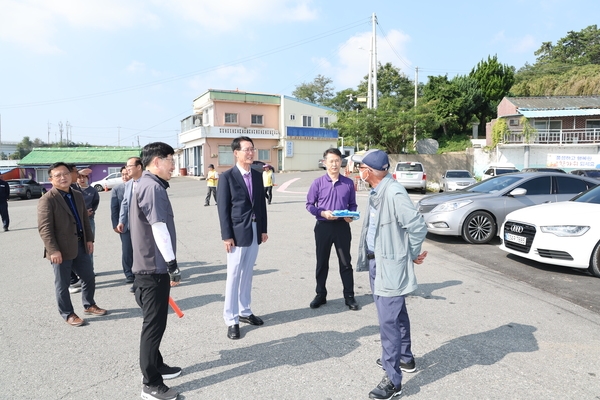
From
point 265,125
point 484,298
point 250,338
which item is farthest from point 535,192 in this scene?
point 265,125

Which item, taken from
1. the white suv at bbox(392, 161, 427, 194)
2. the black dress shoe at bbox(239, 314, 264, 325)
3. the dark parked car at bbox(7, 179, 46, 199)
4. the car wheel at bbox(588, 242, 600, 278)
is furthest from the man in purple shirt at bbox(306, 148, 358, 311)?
the dark parked car at bbox(7, 179, 46, 199)

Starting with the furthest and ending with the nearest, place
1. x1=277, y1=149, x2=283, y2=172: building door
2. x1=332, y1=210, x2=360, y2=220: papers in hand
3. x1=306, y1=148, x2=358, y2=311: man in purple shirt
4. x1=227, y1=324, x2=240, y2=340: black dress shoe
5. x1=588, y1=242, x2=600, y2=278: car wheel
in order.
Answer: x1=277, y1=149, x2=283, y2=172: building door
x1=588, y1=242, x2=600, y2=278: car wheel
x1=306, y1=148, x2=358, y2=311: man in purple shirt
x1=332, y1=210, x2=360, y2=220: papers in hand
x1=227, y1=324, x2=240, y2=340: black dress shoe

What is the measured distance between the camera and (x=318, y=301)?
16.0 ft

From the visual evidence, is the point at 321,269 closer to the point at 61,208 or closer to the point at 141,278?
the point at 141,278

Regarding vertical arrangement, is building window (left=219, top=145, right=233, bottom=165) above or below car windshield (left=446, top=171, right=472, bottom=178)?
above

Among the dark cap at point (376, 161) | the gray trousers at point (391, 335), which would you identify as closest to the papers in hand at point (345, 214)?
the dark cap at point (376, 161)

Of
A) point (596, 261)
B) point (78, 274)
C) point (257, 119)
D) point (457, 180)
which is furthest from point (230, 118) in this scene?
point (596, 261)

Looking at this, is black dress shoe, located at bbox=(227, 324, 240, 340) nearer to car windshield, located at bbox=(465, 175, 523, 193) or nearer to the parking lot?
the parking lot

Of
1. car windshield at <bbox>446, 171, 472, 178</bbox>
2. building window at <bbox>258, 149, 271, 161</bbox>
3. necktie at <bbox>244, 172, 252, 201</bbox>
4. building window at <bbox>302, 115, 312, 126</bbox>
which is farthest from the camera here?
building window at <bbox>302, 115, 312, 126</bbox>

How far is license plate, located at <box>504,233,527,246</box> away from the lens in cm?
664

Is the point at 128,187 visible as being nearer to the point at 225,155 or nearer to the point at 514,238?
the point at 514,238

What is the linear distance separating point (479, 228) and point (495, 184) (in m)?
1.35

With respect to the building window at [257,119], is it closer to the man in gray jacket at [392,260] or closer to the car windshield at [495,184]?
the car windshield at [495,184]

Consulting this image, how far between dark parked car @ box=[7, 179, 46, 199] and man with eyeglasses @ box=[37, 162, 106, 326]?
26.8 metres
